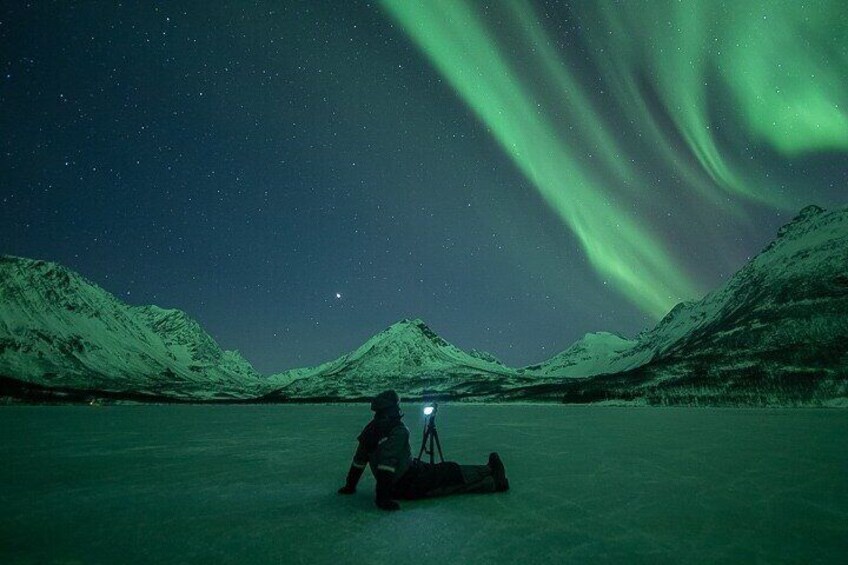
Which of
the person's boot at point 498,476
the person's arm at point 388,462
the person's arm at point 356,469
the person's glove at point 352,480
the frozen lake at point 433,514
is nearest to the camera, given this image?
the frozen lake at point 433,514

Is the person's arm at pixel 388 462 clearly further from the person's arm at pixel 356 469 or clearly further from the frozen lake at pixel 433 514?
the person's arm at pixel 356 469

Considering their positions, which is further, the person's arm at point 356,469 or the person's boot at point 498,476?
the person's boot at point 498,476

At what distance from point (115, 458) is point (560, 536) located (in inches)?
724

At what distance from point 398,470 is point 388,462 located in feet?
1.30

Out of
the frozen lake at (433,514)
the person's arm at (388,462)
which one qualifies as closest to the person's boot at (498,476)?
the frozen lake at (433,514)

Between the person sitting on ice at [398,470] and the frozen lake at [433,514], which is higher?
the person sitting on ice at [398,470]

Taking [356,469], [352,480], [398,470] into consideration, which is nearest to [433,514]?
[398,470]

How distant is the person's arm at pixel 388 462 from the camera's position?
10.1 m

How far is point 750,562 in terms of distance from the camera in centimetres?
690

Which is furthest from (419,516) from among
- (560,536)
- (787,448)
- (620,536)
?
(787,448)

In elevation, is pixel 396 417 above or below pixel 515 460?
above

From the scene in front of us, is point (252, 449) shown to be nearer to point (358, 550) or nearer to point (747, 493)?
point (358, 550)

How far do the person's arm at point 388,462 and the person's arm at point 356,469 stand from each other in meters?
0.66

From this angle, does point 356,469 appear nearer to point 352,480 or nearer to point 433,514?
point 352,480
